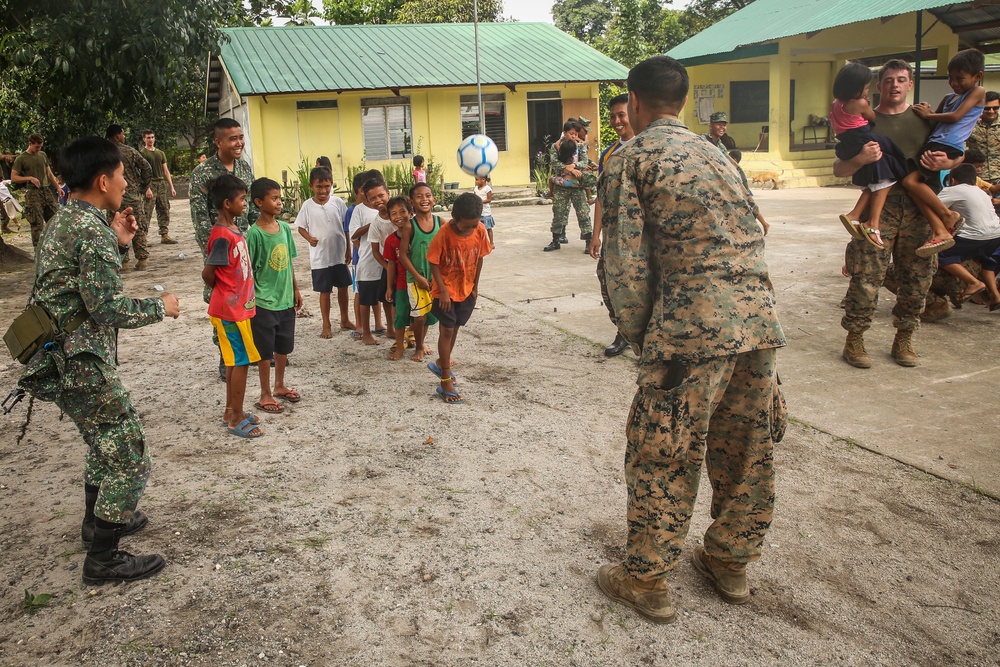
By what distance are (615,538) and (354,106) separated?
18.7 meters

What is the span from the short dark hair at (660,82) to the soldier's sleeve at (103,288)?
6.63 ft

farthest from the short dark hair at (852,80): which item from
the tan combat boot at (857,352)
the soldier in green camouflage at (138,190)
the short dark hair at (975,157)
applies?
the soldier in green camouflage at (138,190)

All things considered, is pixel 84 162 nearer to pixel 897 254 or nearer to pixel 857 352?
pixel 857 352

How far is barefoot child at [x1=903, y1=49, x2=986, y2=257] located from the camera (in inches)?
208

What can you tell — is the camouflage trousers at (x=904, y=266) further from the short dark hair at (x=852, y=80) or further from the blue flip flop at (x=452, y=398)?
the blue flip flop at (x=452, y=398)

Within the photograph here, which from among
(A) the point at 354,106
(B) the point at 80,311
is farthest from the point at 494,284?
(A) the point at 354,106

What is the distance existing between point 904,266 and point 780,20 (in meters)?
16.2

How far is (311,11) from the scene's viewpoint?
97.9ft

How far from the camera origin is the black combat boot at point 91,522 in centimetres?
339

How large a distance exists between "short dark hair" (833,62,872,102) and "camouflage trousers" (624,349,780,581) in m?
3.06

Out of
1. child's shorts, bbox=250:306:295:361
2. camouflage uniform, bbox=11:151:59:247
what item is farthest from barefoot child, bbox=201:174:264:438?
camouflage uniform, bbox=11:151:59:247

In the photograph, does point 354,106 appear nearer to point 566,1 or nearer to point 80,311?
point 80,311

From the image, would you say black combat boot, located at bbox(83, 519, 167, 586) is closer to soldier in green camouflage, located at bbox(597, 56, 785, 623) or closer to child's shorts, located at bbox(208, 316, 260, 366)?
child's shorts, located at bbox(208, 316, 260, 366)

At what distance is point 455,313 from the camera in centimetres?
529
